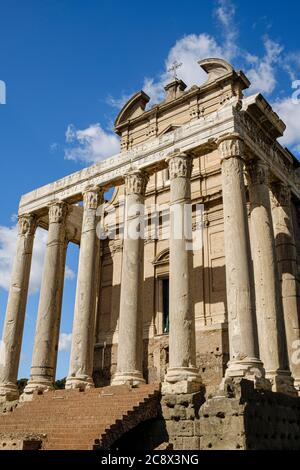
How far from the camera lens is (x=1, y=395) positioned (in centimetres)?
1975

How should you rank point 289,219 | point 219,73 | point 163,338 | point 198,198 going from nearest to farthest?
point 289,219, point 163,338, point 198,198, point 219,73

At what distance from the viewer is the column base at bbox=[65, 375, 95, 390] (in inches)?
698

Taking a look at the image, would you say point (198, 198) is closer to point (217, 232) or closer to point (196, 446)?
point (217, 232)

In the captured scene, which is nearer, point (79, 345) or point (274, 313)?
point (274, 313)

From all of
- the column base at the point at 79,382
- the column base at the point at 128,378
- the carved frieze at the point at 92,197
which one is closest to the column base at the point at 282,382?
the column base at the point at 128,378

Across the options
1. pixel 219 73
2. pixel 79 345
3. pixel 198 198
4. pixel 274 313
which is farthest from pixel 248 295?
pixel 219 73

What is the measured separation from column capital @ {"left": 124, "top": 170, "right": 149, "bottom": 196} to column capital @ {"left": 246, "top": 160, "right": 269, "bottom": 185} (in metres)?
4.32

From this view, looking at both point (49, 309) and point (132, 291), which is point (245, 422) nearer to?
point (132, 291)

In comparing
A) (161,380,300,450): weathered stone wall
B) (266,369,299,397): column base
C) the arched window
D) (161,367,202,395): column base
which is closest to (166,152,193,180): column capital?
the arched window

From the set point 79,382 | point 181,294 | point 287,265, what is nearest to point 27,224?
point 79,382

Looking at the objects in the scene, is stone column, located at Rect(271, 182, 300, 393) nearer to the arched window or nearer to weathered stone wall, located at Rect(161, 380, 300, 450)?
weathered stone wall, located at Rect(161, 380, 300, 450)

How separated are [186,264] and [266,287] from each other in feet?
9.70

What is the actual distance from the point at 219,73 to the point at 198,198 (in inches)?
300

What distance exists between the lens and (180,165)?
1838 cm
